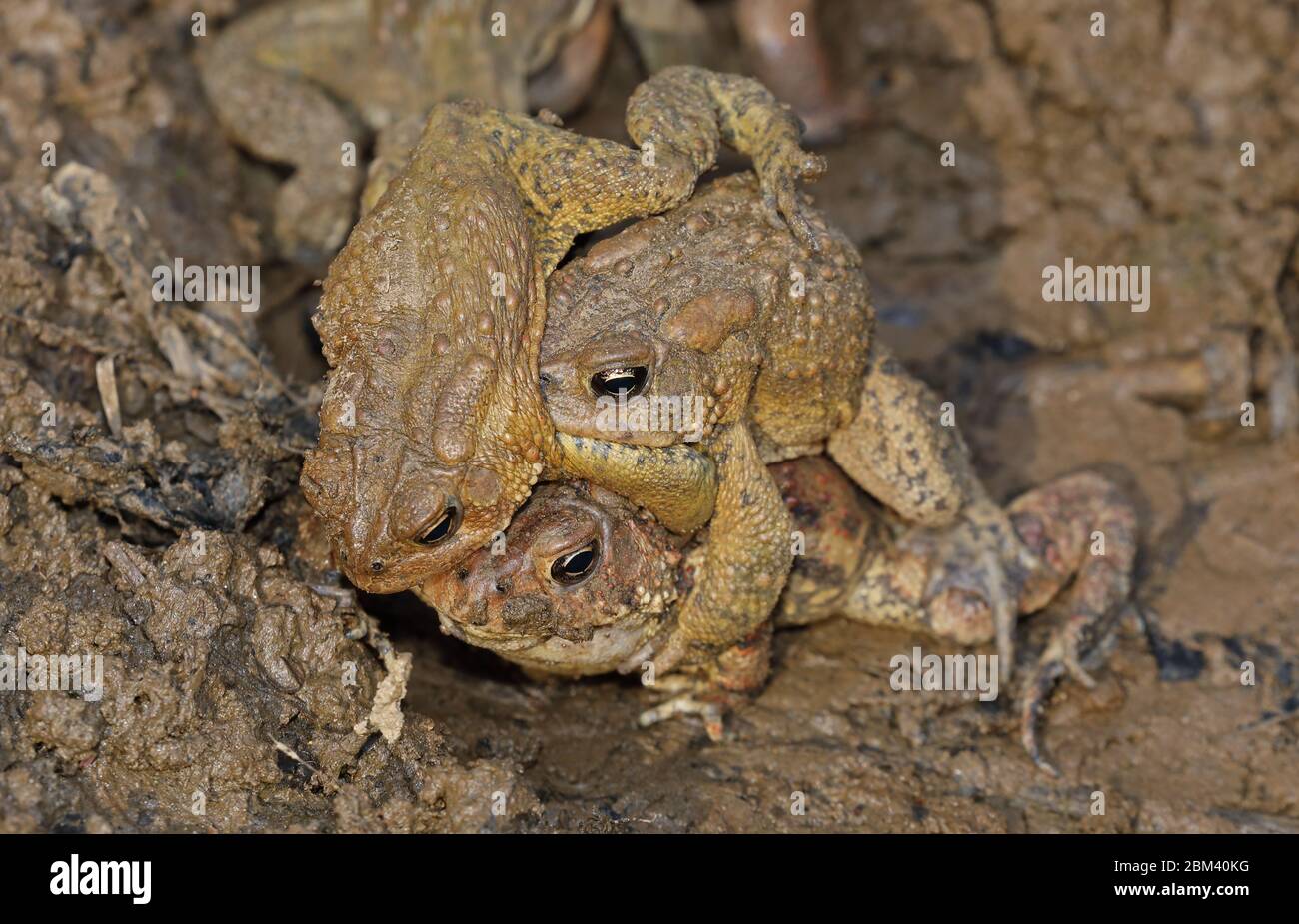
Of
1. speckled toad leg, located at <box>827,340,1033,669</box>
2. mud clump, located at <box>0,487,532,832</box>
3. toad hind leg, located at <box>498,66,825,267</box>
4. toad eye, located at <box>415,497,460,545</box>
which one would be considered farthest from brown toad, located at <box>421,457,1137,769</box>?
toad hind leg, located at <box>498,66,825,267</box>

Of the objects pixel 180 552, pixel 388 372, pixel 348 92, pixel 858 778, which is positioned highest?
pixel 348 92

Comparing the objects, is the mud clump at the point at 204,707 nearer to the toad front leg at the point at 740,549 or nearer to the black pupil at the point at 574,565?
the black pupil at the point at 574,565

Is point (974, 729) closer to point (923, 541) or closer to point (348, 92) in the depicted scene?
point (923, 541)

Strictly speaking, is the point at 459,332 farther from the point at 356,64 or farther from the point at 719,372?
the point at 356,64

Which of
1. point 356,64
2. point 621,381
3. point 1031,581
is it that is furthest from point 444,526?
point 356,64

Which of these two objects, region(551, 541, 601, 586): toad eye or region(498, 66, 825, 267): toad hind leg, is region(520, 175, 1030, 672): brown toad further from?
region(551, 541, 601, 586): toad eye

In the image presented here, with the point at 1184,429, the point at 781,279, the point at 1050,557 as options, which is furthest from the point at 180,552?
the point at 1184,429

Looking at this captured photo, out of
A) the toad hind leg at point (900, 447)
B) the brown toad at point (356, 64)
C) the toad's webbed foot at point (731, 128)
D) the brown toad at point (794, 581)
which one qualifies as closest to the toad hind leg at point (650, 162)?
the toad's webbed foot at point (731, 128)
